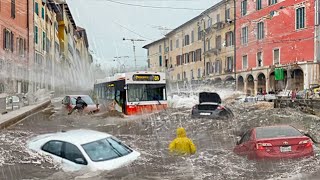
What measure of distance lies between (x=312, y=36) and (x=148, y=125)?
19.7 metres

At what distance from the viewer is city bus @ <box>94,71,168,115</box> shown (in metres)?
22.4

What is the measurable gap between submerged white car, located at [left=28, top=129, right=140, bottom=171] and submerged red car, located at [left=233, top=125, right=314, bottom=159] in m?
3.11

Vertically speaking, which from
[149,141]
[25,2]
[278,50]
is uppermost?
[25,2]

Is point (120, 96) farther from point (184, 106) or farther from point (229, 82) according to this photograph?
point (229, 82)

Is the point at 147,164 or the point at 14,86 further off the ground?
the point at 14,86

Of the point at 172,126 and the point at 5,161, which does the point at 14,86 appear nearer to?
the point at 172,126

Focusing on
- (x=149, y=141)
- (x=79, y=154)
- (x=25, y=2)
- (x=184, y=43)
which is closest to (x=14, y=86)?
(x=25, y=2)

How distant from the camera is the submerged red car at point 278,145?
1030cm

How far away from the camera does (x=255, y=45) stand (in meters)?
43.2

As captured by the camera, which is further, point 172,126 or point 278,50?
point 278,50

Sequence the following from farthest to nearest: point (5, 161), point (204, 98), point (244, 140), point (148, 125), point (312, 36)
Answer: point (312, 36) → point (204, 98) → point (148, 125) → point (244, 140) → point (5, 161)

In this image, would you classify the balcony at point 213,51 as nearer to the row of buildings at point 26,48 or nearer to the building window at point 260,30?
the building window at point 260,30

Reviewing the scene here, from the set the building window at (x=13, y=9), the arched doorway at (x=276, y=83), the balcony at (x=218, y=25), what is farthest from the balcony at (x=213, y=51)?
the building window at (x=13, y=9)

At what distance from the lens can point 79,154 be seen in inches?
336
